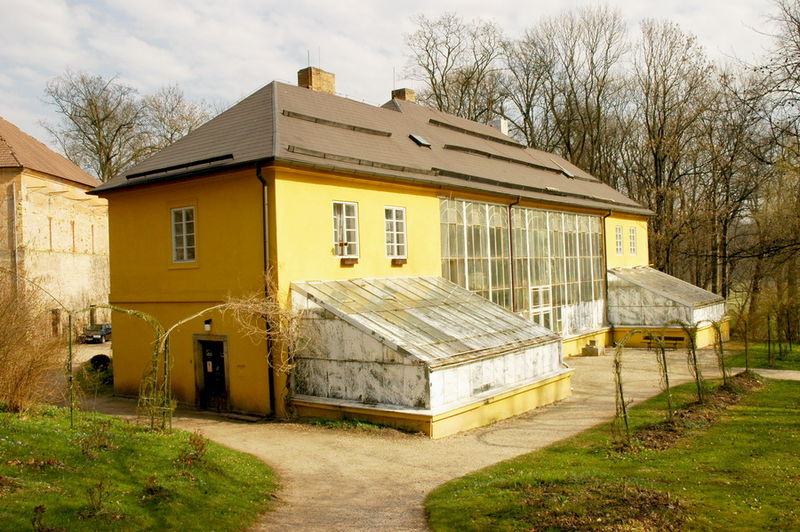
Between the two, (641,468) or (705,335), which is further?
(705,335)

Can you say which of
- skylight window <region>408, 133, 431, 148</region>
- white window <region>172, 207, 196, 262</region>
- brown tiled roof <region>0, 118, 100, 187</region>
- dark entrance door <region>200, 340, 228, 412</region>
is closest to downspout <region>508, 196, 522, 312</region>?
skylight window <region>408, 133, 431, 148</region>

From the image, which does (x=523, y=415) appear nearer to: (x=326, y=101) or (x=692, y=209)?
(x=326, y=101)

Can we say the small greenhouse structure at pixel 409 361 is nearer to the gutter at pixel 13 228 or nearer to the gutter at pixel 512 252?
the gutter at pixel 512 252

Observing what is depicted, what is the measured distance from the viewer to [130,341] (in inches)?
727

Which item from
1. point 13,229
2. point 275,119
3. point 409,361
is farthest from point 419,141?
point 13,229

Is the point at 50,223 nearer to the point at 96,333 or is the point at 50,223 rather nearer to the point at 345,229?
the point at 96,333

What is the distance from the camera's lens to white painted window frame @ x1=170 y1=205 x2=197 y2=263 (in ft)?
55.9

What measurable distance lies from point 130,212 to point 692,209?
33.0 metres

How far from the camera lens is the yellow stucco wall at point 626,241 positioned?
3281 centimetres

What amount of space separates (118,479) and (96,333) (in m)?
28.3

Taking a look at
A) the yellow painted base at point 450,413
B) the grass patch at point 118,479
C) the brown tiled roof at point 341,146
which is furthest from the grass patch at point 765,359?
the grass patch at point 118,479

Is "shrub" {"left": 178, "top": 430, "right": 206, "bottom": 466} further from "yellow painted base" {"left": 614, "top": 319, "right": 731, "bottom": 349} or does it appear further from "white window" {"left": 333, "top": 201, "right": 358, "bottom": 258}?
"yellow painted base" {"left": 614, "top": 319, "right": 731, "bottom": 349}

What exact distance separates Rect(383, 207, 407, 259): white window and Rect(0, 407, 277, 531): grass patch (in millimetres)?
8260

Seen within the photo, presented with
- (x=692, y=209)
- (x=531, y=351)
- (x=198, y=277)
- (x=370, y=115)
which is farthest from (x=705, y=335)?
(x=198, y=277)
